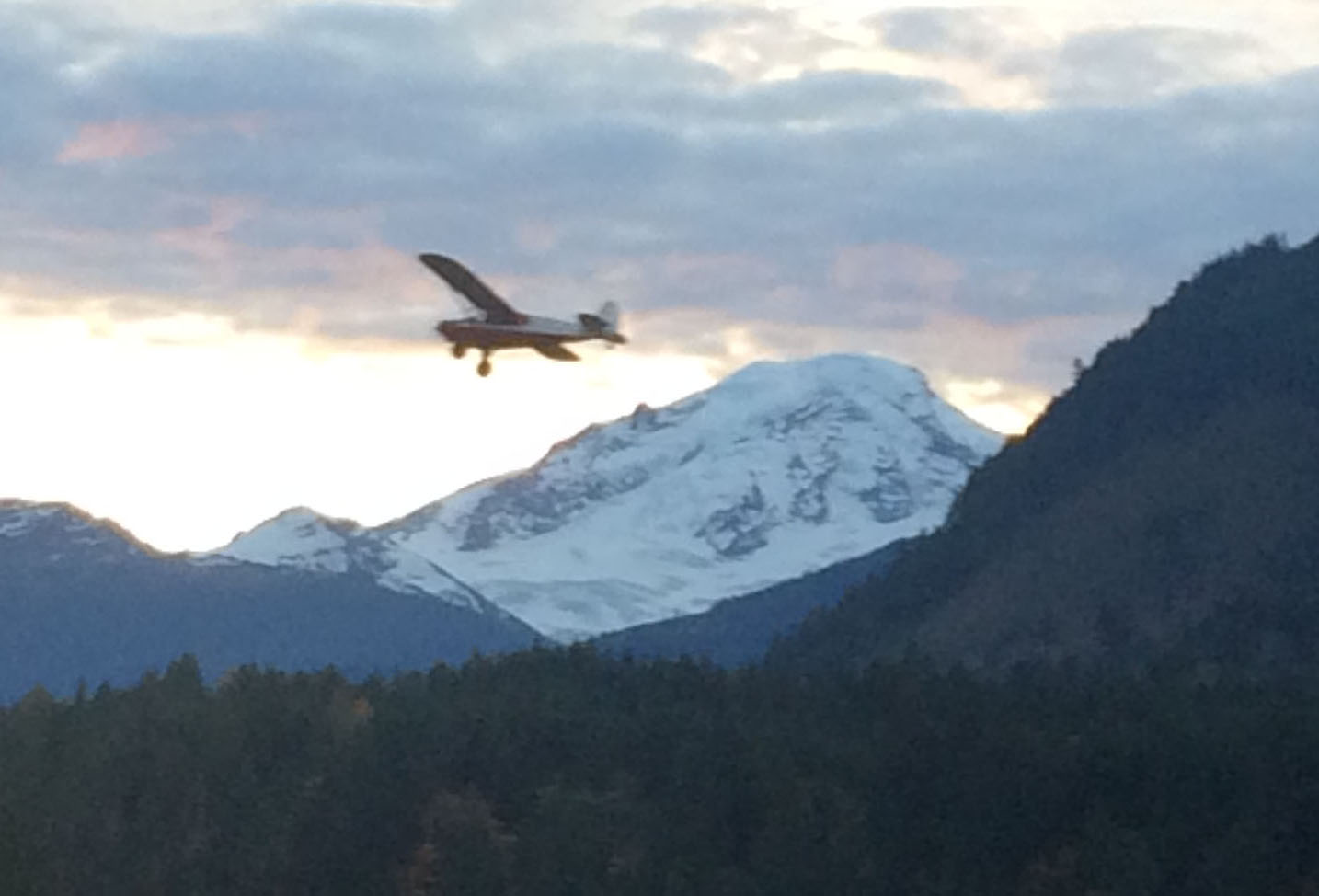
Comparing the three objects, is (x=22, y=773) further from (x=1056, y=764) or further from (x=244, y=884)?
(x=1056, y=764)

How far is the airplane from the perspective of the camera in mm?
76688

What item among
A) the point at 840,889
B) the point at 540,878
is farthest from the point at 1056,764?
the point at 540,878

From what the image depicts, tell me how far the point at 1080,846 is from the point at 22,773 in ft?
257

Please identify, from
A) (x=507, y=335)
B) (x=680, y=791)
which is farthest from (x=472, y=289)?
(x=680, y=791)

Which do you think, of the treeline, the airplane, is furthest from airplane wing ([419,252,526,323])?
the treeline

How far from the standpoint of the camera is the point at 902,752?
6757 inches

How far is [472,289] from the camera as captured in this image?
79688mm

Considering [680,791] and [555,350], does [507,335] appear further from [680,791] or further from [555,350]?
[680,791]

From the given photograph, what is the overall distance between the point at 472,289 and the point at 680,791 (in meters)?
92.4

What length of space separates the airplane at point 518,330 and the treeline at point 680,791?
245 feet

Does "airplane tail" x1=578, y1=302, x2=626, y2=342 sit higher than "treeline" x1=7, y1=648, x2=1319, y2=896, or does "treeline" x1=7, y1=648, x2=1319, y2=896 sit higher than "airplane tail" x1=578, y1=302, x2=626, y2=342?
"airplane tail" x1=578, y1=302, x2=626, y2=342

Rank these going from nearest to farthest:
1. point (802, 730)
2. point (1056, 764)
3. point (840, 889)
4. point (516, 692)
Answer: point (840, 889), point (1056, 764), point (802, 730), point (516, 692)

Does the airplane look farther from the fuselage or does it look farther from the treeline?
the treeline

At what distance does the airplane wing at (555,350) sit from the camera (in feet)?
247
